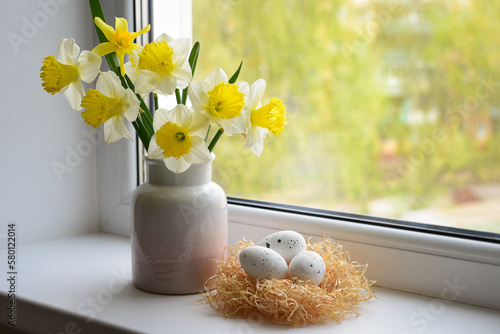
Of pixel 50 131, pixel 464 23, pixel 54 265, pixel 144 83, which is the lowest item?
pixel 54 265

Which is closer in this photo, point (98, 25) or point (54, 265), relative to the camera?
point (98, 25)

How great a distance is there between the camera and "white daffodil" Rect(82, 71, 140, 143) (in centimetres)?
81

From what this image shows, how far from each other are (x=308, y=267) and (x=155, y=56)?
386 mm

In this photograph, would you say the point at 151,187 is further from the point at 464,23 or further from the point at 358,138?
the point at 464,23

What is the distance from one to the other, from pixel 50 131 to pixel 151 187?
1.37 feet

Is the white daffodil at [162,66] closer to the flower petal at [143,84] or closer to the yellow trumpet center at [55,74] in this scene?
the flower petal at [143,84]

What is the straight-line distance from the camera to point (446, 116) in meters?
0.95

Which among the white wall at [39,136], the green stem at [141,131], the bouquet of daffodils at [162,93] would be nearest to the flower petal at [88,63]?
the bouquet of daffodils at [162,93]

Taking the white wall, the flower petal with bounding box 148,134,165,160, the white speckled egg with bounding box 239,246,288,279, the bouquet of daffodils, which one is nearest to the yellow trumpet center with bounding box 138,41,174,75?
the bouquet of daffodils

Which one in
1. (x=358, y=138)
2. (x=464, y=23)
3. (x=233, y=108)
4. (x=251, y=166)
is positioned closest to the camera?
(x=233, y=108)

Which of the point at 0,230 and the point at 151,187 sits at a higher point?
the point at 151,187

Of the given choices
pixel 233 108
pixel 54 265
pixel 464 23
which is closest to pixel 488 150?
pixel 464 23

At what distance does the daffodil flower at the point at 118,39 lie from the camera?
82cm

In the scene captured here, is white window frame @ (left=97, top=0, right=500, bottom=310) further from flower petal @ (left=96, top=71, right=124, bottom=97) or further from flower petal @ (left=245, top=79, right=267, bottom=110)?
flower petal @ (left=96, top=71, right=124, bottom=97)
